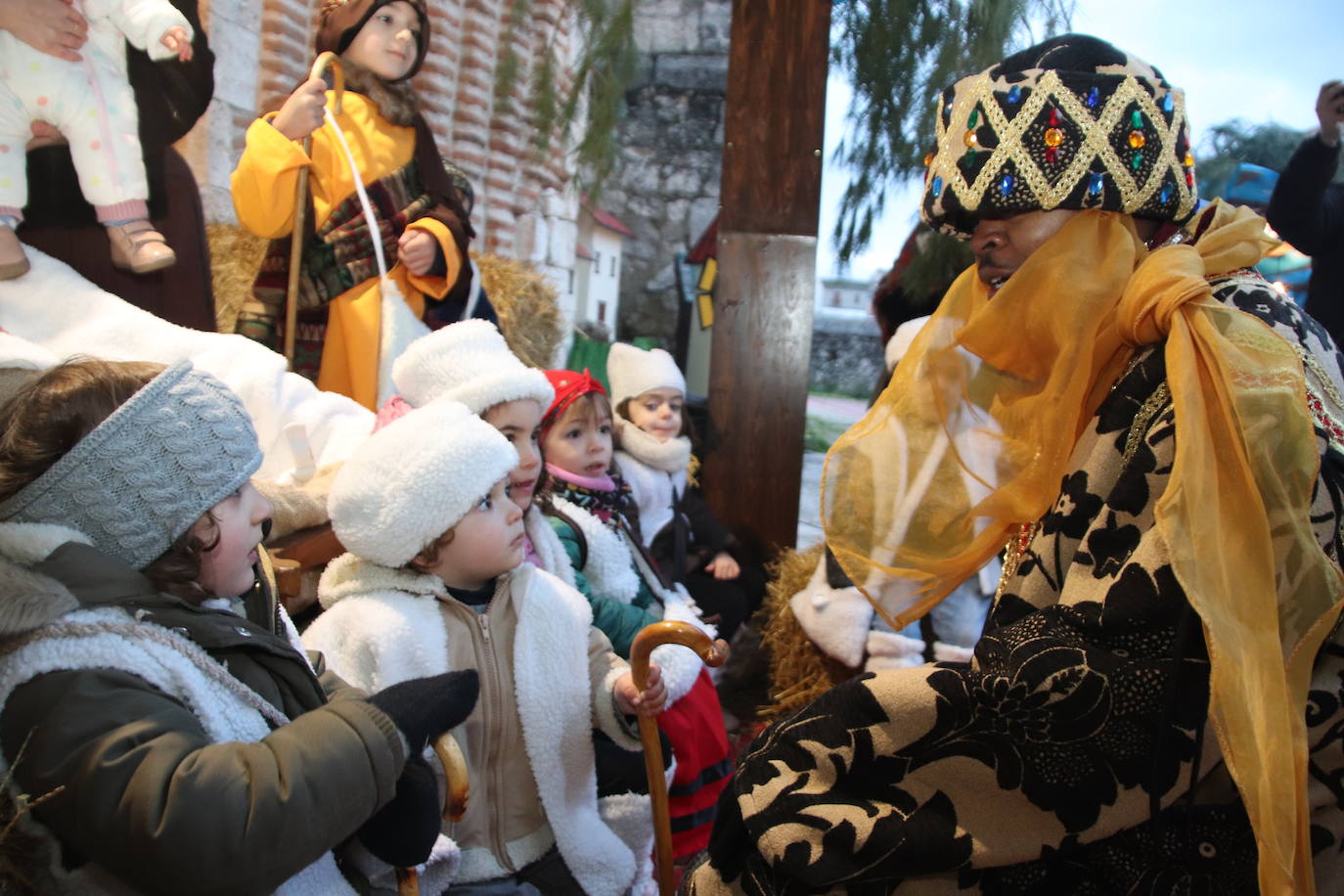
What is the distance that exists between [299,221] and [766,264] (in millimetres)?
2253

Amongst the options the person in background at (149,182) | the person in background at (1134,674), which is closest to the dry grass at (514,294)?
the person in background at (149,182)

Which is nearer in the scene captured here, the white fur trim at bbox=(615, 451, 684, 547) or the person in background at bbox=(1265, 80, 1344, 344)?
the person in background at bbox=(1265, 80, 1344, 344)

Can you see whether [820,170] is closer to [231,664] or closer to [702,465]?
[702,465]

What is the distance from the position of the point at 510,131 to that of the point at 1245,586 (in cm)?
463

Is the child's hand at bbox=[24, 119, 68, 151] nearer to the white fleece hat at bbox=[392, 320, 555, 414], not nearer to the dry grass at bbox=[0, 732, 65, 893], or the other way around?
the white fleece hat at bbox=[392, 320, 555, 414]

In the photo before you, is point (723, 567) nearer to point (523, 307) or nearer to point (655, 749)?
point (523, 307)

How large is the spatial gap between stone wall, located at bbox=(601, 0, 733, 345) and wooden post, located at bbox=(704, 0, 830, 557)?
17.9ft

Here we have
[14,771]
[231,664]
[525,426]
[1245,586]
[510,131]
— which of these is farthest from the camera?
[510,131]

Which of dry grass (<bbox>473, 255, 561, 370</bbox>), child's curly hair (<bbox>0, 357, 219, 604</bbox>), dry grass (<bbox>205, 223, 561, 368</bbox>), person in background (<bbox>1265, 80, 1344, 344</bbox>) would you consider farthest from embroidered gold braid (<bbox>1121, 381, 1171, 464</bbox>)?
dry grass (<bbox>473, 255, 561, 370</bbox>)

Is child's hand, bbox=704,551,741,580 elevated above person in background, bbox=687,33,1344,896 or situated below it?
below

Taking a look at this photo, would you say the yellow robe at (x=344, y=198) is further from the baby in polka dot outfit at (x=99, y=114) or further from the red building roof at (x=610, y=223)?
the red building roof at (x=610, y=223)

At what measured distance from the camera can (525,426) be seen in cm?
253

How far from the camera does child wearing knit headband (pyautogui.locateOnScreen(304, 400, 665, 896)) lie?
187 cm

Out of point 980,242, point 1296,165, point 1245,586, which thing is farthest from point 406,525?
point 1296,165
